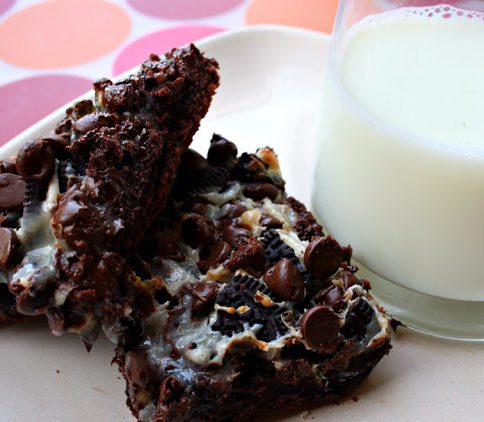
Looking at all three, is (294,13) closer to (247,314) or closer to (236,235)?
(236,235)

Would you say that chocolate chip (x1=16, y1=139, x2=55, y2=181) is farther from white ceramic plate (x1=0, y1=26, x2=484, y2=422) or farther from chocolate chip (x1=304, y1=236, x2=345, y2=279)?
chocolate chip (x1=304, y1=236, x2=345, y2=279)

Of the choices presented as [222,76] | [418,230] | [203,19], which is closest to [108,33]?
[203,19]

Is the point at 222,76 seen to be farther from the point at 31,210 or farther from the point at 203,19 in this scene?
the point at 31,210

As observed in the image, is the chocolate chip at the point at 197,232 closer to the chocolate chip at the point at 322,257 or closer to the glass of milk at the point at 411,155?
the chocolate chip at the point at 322,257

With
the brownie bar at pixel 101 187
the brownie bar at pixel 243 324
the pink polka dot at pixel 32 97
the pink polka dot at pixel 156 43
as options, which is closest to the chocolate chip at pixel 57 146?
the brownie bar at pixel 101 187

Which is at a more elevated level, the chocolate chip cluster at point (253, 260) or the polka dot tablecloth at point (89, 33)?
the chocolate chip cluster at point (253, 260)

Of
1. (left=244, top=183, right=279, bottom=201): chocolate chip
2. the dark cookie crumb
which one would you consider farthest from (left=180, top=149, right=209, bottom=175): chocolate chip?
the dark cookie crumb
